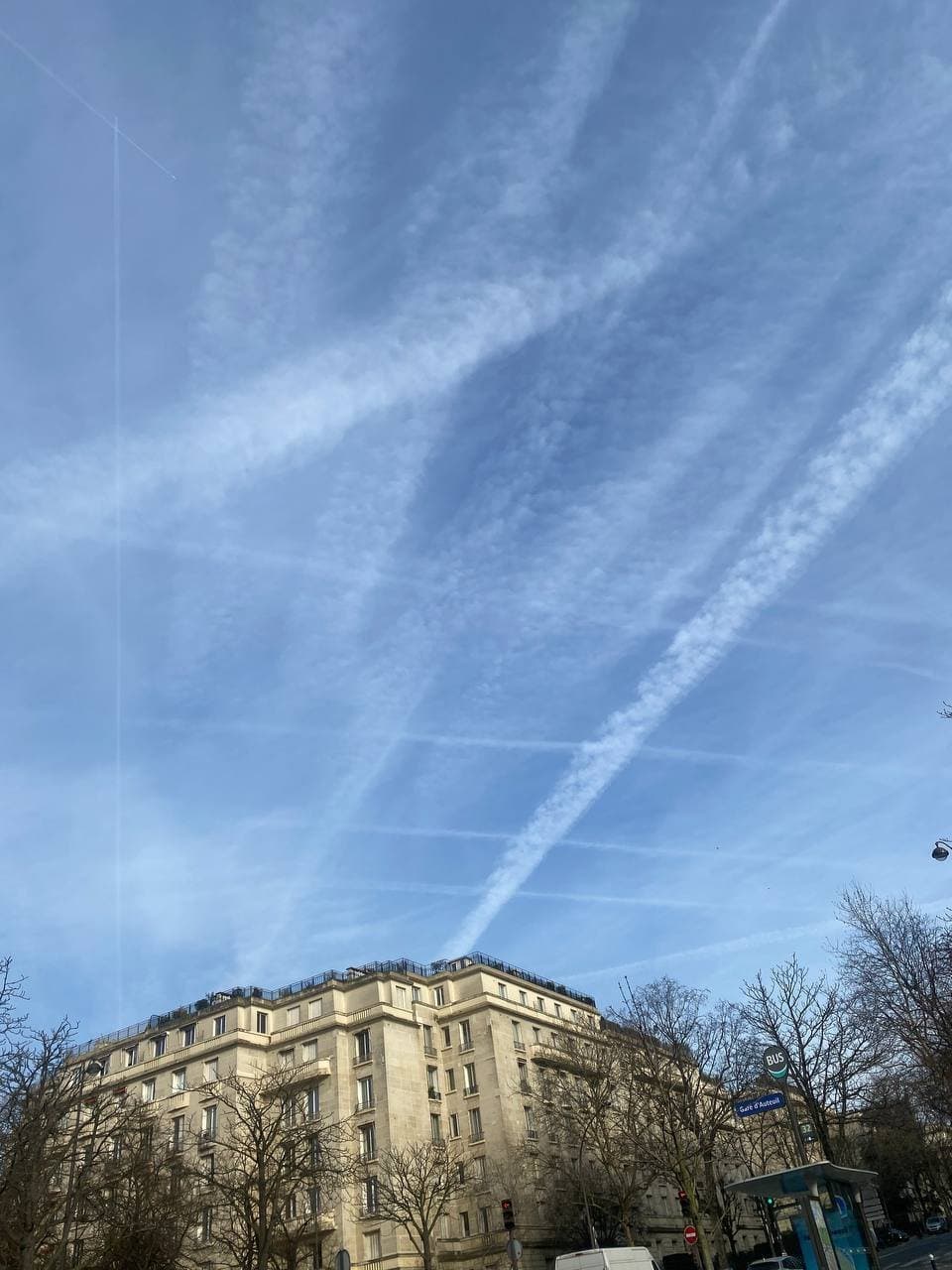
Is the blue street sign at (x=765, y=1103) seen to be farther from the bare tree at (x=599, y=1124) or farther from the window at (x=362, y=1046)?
the window at (x=362, y=1046)

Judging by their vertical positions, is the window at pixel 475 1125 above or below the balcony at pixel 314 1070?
below

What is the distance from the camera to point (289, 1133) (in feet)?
114

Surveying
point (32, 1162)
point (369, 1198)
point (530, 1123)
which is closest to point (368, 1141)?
point (369, 1198)

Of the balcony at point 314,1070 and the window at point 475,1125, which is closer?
the balcony at point 314,1070

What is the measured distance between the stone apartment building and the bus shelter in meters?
29.3

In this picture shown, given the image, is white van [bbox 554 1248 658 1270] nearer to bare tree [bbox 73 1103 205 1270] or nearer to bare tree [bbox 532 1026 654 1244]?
bare tree [bbox 73 1103 205 1270]

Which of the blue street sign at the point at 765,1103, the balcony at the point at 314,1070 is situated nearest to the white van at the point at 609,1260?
the blue street sign at the point at 765,1103

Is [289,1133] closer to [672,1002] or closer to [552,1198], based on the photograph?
[672,1002]

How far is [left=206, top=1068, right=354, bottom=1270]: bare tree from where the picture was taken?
33656 millimetres

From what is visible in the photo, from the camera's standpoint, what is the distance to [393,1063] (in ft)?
176

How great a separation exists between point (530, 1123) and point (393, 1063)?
9248mm

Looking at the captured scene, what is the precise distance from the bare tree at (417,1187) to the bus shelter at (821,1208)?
23.3 meters

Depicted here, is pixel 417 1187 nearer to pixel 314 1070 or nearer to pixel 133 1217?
pixel 314 1070

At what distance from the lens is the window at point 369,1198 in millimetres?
49219
